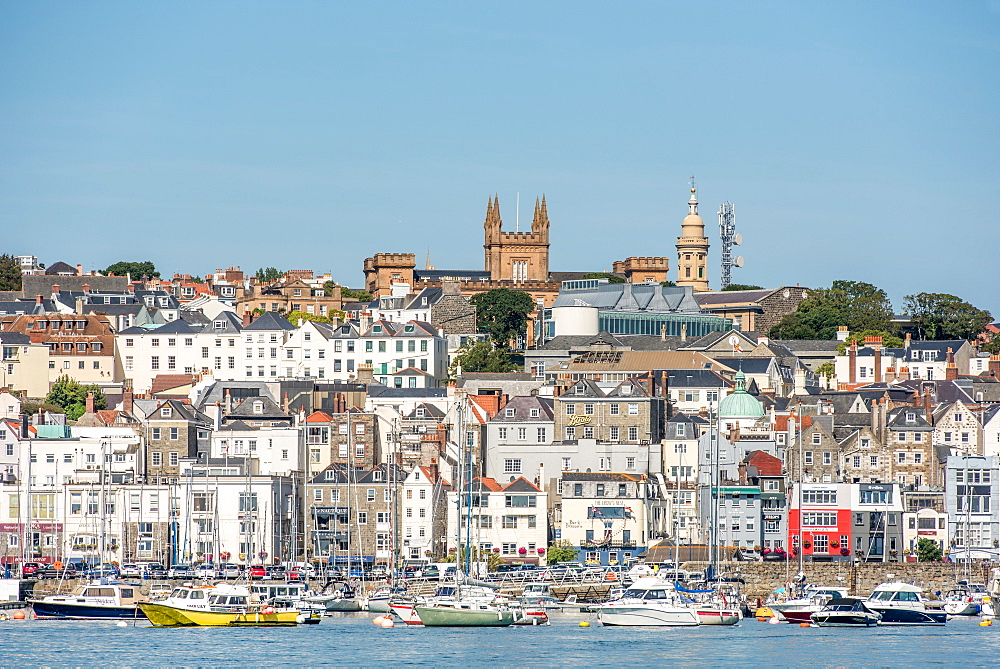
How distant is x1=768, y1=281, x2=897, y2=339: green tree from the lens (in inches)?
5886

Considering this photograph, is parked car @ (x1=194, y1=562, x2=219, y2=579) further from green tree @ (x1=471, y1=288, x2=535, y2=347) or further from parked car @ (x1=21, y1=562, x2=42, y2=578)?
green tree @ (x1=471, y1=288, x2=535, y2=347)

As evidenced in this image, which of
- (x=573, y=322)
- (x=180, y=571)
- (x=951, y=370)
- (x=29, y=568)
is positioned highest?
(x=573, y=322)

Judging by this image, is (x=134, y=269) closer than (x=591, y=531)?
No

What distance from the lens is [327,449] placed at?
101750mm

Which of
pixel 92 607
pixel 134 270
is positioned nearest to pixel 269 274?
pixel 134 270

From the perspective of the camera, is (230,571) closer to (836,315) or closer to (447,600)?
(447,600)

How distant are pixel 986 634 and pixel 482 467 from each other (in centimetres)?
3269

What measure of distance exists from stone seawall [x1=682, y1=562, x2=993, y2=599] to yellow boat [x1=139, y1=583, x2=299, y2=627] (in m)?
20.2

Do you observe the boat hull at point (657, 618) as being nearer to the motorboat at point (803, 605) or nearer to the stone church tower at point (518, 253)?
the motorboat at point (803, 605)

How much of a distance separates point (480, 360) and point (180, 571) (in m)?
46.9

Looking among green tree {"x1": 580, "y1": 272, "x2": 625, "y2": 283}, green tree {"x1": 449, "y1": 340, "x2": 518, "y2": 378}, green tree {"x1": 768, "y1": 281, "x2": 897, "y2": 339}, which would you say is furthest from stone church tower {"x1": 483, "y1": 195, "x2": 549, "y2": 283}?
green tree {"x1": 449, "y1": 340, "x2": 518, "y2": 378}

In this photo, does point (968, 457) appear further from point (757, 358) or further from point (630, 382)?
point (757, 358)

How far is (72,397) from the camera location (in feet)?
397

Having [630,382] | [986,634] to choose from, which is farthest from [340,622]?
[630,382]
